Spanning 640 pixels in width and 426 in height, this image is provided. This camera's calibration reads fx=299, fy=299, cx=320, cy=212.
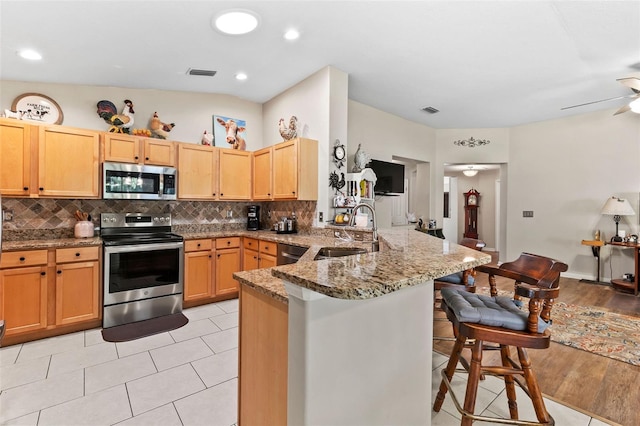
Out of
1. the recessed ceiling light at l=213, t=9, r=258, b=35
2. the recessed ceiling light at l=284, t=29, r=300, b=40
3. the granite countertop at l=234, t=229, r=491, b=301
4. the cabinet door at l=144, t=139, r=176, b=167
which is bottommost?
the granite countertop at l=234, t=229, r=491, b=301

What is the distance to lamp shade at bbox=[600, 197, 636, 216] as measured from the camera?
462cm

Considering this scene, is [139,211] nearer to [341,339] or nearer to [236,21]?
[236,21]

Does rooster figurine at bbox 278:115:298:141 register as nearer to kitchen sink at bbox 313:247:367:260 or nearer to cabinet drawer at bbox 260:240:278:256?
cabinet drawer at bbox 260:240:278:256

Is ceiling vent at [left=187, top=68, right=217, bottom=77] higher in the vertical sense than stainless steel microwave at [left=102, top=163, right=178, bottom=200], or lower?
higher

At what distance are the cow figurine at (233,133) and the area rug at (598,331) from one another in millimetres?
4490

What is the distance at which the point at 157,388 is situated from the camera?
6.91ft

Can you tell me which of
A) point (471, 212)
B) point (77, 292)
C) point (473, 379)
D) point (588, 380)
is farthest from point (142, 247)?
point (471, 212)

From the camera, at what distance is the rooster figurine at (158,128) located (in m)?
3.85

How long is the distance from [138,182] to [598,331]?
209 inches

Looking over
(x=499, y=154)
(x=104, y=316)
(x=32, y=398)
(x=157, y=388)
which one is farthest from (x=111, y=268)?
(x=499, y=154)

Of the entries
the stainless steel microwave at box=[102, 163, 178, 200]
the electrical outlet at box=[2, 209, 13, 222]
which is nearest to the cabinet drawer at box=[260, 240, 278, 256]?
the stainless steel microwave at box=[102, 163, 178, 200]

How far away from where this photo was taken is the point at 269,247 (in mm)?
3621

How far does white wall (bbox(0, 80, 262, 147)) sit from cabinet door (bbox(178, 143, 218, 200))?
1.27ft

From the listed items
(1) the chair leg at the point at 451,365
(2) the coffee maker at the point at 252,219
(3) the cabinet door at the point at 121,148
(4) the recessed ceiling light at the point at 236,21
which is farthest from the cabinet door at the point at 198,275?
(1) the chair leg at the point at 451,365
